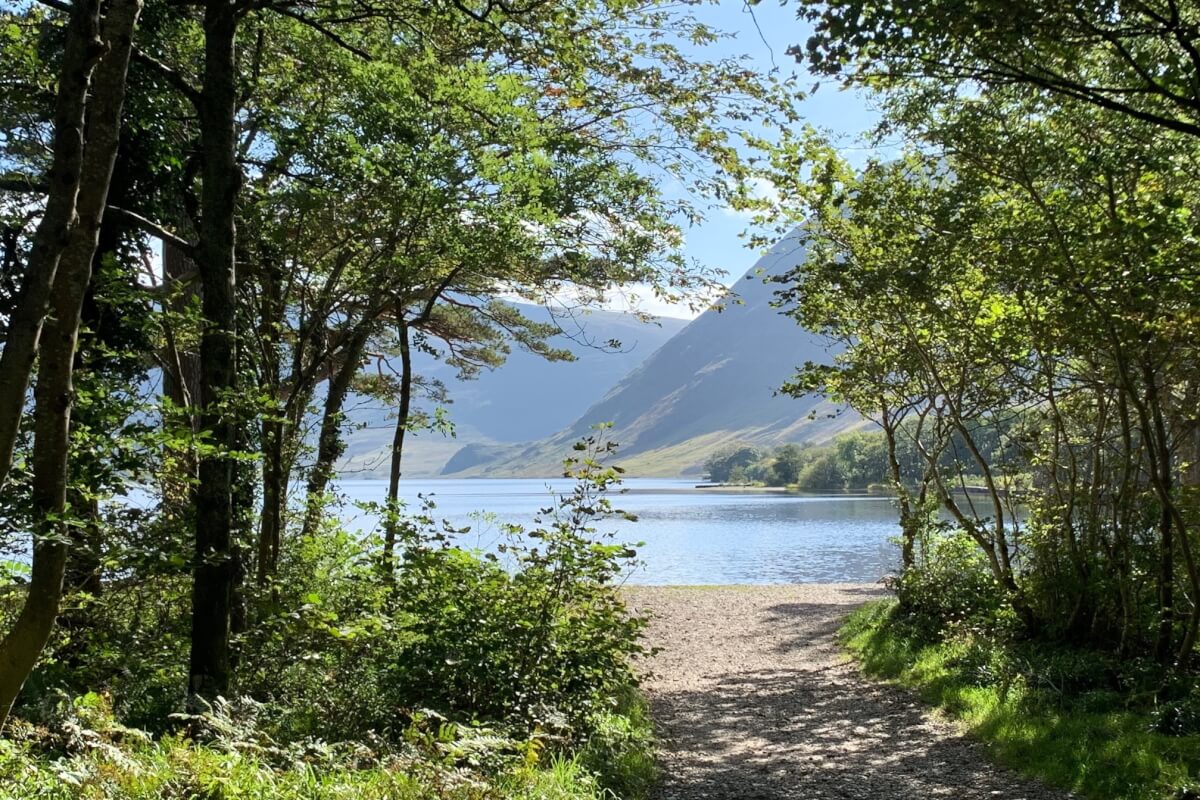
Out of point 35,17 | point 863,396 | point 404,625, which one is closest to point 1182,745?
point 404,625

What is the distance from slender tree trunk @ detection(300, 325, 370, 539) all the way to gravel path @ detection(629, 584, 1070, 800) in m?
3.22

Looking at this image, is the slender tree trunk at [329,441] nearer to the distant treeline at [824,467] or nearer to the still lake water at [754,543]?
the still lake water at [754,543]

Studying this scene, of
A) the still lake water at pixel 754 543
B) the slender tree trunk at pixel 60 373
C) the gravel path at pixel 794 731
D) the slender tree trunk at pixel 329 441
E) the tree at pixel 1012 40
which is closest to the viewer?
the slender tree trunk at pixel 60 373

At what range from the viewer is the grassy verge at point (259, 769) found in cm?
321

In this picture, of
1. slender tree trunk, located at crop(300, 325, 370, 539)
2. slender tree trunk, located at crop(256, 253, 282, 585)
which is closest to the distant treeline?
slender tree trunk, located at crop(300, 325, 370, 539)

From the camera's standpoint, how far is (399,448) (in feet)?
29.9

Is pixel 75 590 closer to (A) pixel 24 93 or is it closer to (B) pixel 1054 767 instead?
(A) pixel 24 93

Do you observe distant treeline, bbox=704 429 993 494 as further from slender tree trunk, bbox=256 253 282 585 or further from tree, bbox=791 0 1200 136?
tree, bbox=791 0 1200 136

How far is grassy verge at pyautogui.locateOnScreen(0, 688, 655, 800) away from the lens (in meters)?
3.21

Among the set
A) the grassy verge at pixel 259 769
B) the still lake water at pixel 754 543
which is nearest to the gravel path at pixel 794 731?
the grassy verge at pixel 259 769

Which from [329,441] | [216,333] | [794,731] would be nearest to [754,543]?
[329,441]

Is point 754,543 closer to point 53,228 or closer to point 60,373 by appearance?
point 60,373

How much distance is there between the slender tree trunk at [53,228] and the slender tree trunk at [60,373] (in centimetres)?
16

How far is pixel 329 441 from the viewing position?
989cm
